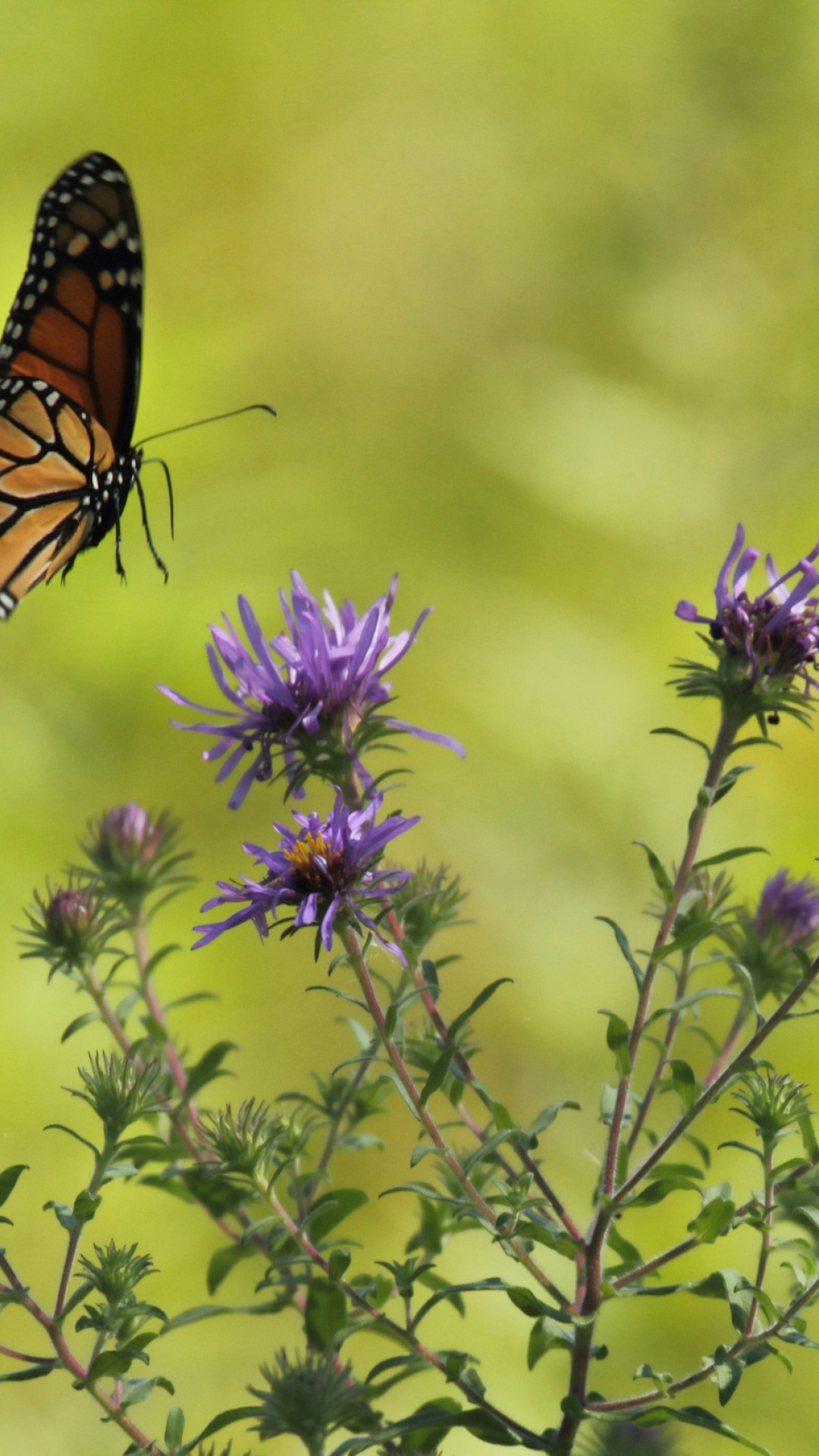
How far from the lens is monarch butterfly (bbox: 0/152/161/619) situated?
1.04 metres

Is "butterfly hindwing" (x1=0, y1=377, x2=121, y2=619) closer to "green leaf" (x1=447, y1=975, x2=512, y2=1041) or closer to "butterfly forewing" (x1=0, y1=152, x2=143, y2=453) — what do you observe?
"butterfly forewing" (x1=0, y1=152, x2=143, y2=453)

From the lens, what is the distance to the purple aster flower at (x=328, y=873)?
1.80 ft

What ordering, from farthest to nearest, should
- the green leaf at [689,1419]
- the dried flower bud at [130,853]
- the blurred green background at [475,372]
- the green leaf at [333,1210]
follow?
the blurred green background at [475,372] → the dried flower bud at [130,853] → the green leaf at [333,1210] → the green leaf at [689,1419]

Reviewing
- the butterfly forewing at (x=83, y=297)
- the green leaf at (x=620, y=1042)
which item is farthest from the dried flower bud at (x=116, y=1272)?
the butterfly forewing at (x=83, y=297)

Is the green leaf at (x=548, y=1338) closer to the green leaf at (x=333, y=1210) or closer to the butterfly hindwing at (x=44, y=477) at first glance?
the green leaf at (x=333, y=1210)

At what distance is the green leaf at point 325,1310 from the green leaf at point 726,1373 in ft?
0.53

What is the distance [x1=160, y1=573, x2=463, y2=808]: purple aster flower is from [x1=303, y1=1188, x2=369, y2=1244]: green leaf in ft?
0.63

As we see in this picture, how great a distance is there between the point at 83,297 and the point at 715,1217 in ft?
2.78

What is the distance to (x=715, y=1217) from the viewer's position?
54cm

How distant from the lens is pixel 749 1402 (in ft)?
4.60

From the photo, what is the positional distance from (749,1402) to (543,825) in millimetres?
669

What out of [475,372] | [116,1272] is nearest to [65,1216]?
[116,1272]

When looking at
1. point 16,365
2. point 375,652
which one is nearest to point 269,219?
point 16,365

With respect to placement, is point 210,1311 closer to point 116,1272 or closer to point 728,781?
point 116,1272
